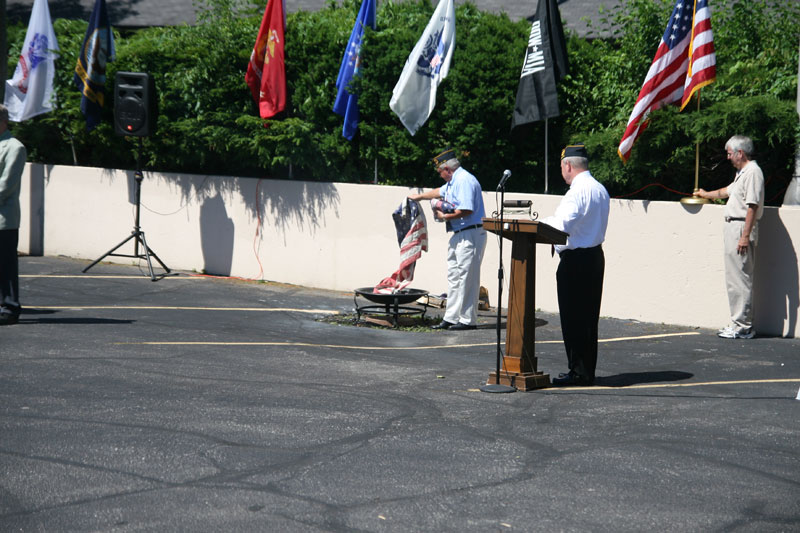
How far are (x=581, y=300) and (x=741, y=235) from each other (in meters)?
3.29

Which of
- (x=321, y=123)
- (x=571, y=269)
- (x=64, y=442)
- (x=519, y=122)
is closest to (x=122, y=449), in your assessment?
(x=64, y=442)

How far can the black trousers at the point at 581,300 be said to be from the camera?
7719mm

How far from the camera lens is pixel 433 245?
13.0 meters

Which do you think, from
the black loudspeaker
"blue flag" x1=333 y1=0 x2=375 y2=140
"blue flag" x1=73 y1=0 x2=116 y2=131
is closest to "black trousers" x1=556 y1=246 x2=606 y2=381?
"blue flag" x1=333 y1=0 x2=375 y2=140

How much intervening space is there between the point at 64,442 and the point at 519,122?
7.88 metres

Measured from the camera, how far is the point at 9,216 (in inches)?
386

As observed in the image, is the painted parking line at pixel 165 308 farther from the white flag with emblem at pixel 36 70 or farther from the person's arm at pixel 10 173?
the white flag with emblem at pixel 36 70

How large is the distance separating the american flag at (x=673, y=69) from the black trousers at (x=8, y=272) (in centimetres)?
661

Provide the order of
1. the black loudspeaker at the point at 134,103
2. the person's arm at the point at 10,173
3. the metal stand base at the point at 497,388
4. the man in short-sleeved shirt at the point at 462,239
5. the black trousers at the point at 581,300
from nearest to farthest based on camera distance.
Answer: the metal stand base at the point at 497,388 → the black trousers at the point at 581,300 → the person's arm at the point at 10,173 → the man in short-sleeved shirt at the point at 462,239 → the black loudspeaker at the point at 134,103

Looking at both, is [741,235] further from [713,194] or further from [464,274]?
[464,274]

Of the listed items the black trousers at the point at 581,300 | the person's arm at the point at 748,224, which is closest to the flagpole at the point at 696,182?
the person's arm at the point at 748,224

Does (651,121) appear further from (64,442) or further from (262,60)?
(64,442)

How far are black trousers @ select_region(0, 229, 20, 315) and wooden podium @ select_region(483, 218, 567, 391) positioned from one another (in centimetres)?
506

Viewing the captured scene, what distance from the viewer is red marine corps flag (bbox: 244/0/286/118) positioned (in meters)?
14.2
